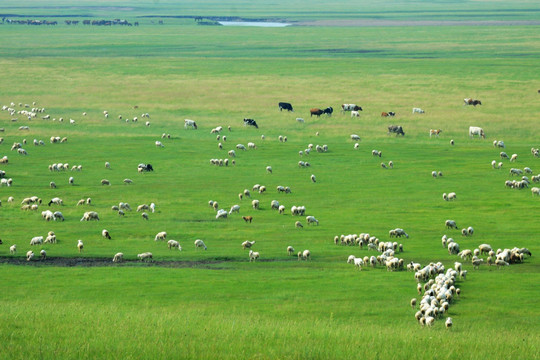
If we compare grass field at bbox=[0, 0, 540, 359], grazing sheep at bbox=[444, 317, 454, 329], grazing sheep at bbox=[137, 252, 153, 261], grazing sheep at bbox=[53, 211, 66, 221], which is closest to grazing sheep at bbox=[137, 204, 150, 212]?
grass field at bbox=[0, 0, 540, 359]

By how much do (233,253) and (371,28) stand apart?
151155mm

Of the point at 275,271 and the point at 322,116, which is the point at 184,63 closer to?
the point at 322,116

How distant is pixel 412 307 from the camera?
24094 mm

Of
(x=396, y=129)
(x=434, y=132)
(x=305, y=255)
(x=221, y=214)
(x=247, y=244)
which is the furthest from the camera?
(x=396, y=129)

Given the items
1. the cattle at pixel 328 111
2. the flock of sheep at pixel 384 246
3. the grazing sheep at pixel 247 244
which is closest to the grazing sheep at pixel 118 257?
the flock of sheep at pixel 384 246

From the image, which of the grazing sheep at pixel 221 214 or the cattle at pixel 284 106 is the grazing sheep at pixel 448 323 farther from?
the cattle at pixel 284 106

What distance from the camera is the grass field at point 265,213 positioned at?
18.1m

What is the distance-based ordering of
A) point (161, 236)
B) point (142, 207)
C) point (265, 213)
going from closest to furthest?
point (161, 236)
point (265, 213)
point (142, 207)

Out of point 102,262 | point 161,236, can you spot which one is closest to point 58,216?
point 161,236

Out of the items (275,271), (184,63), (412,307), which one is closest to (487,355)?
(412,307)

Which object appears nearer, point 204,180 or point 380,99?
point 204,180

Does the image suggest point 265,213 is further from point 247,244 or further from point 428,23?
point 428,23

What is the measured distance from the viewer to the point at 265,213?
39.2 metres

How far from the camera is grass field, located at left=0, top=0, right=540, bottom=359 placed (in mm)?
18125
